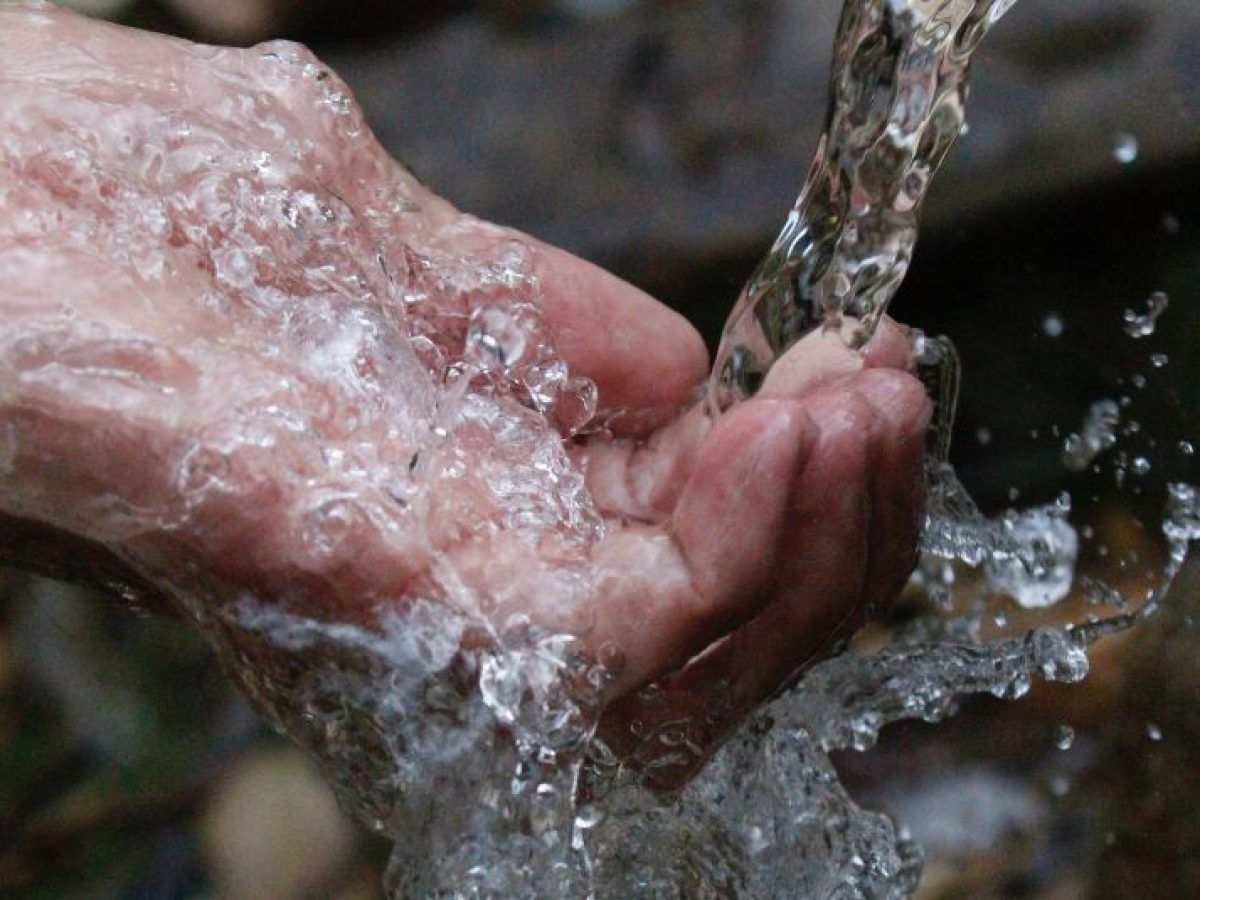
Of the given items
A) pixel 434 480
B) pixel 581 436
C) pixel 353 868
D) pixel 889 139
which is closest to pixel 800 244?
pixel 889 139

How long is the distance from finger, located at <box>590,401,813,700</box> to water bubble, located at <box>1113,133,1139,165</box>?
0.94 meters

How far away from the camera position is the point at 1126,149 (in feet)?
5.96

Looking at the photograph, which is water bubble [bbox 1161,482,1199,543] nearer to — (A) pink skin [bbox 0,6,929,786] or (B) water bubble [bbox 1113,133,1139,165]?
(B) water bubble [bbox 1113,133,1139,165]

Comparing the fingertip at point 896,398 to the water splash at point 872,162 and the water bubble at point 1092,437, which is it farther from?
the water bubble at point 1092,437

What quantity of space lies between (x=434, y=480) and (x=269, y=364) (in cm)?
12

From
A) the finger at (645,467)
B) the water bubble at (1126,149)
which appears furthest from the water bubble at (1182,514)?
the finger at (645,467)

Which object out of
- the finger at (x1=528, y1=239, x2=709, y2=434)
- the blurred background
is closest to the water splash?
the finger at (x1=528, y1=239, x2=709, y2=434)

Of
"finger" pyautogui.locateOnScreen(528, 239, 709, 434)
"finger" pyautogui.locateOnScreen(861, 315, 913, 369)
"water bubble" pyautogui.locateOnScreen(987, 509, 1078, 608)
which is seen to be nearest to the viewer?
"finger" pyautogui.locateOnScreen(861, 315, 913, 369)

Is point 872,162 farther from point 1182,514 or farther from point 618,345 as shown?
point 1182,514

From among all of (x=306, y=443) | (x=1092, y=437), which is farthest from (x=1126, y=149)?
(x=306, y=443)

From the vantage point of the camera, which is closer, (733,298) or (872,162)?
(872,162)

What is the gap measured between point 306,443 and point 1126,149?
1.17 metres

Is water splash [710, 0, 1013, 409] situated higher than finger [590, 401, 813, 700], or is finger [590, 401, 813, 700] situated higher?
water splash [710, 0, 1013, 409]

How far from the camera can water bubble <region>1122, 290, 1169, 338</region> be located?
1759 mm
